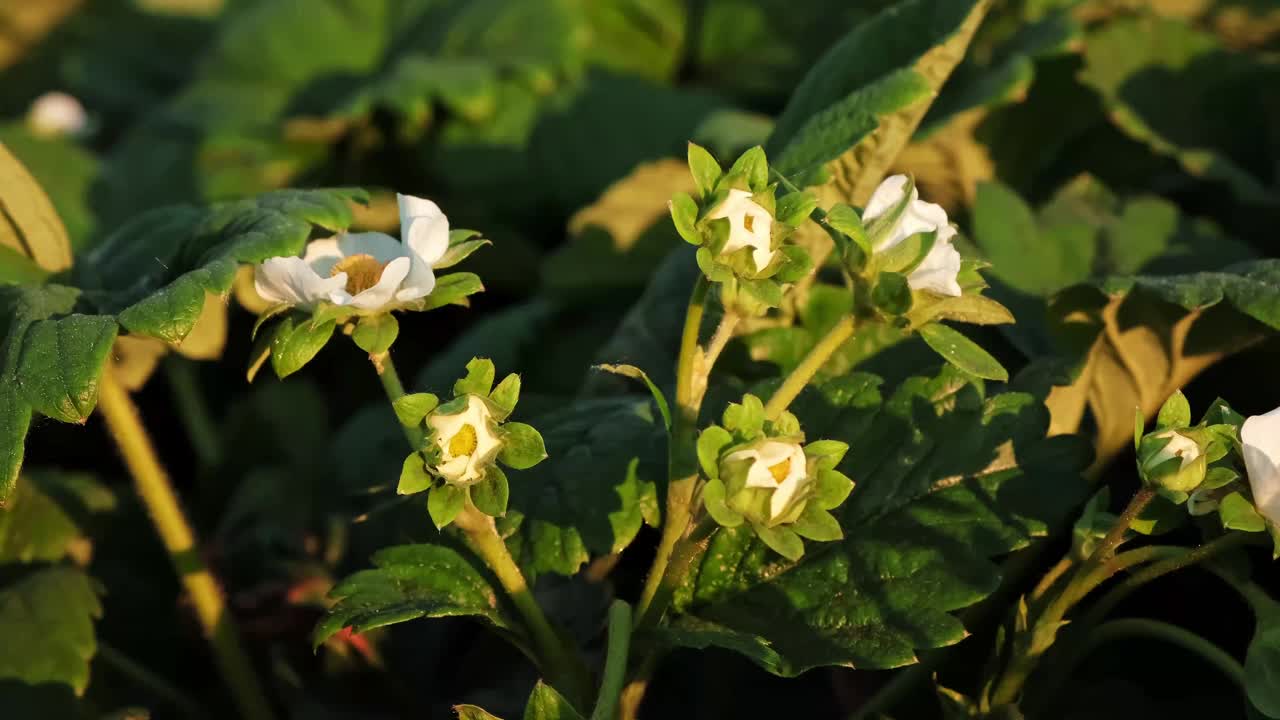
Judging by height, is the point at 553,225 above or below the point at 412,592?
below

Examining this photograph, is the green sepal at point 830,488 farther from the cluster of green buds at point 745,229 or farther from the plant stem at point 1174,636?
the plant stem at point 1174,636

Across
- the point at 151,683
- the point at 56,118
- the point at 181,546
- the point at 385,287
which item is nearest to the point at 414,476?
the point at 385,287

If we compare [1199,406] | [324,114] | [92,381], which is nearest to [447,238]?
[92,381]

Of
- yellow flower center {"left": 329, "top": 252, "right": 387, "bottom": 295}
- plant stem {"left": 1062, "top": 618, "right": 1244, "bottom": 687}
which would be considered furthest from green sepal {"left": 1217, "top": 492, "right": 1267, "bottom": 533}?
yellow flower center {"left": 329, "top": 252, "right": 387, "bottom": 295}

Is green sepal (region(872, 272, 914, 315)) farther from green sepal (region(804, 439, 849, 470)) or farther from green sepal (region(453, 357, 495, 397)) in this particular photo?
green sepal (region(453, 357, 495, 397))

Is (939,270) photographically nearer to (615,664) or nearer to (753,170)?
(753,170)
